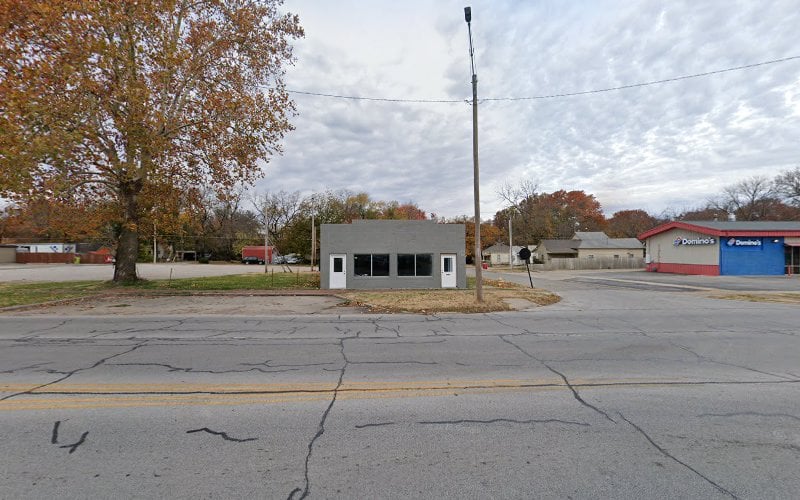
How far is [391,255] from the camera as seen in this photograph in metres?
23.7

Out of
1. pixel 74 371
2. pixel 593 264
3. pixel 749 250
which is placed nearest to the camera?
pixel 74 371

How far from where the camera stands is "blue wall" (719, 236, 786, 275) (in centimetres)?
3341

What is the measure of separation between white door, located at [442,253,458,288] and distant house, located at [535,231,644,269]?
37.6m

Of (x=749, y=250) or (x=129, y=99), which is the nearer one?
(x=129, y=99)

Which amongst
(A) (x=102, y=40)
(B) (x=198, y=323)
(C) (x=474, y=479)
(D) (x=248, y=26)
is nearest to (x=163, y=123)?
(A) (x=102, y=40)

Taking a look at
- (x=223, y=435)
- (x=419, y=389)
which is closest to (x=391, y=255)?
(x=419, y=389)

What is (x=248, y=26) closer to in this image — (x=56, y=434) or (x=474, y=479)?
(x=56, y=434)

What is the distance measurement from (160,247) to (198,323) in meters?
75.8

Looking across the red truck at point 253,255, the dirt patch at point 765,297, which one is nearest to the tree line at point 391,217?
the red truck at point 253,255

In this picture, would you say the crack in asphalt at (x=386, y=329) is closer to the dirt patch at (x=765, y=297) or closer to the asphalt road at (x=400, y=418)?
the asphalt road at (x=400, y=418)

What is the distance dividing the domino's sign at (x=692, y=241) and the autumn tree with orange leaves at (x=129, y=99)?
35.1m

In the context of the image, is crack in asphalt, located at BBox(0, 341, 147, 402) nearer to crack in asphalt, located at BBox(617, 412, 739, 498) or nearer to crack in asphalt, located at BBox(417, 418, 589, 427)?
crack in asphalt, located at BBox(417, 418, 589, 427)

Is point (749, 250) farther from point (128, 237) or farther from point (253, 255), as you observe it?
point (253, 255)

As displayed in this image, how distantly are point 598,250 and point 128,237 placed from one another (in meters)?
60.4
